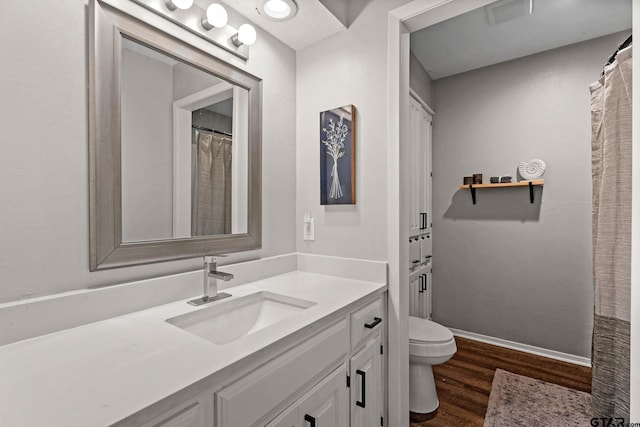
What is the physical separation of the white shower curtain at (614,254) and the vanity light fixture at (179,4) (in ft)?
6.03

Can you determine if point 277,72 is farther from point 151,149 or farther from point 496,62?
point 496,62

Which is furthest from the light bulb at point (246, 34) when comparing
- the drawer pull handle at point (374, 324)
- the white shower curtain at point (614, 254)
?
the white shower curtain at point (614, 254)

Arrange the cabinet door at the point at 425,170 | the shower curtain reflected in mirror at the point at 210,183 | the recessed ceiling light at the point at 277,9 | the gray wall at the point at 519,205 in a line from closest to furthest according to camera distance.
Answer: the shower curtain reflected in mirror at the point at 210,183
the recessed ceiling light at the point at 277,9
the gray wall at the point at 519,205
the cabinet door at the point at 425,170

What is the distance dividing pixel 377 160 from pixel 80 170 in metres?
1.25

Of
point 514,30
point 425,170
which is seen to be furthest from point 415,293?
point 514,30

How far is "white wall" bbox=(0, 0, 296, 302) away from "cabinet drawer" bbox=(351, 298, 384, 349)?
885 mm

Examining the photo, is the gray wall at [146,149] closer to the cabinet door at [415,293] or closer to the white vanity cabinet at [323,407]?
the white vanity cabinet at [323,407]

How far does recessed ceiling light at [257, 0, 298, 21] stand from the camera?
1.47 metres

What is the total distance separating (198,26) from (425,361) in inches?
82.9

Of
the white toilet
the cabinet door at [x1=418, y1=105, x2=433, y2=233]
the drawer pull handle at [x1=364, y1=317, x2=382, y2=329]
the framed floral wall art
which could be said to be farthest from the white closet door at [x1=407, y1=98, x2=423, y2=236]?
the drawer pull handle at [x1=364, y1=317, x2=382, y2=329]

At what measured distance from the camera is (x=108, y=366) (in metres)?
0.73

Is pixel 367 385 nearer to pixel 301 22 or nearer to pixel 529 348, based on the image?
pixel 301 22

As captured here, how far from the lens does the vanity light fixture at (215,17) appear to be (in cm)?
130

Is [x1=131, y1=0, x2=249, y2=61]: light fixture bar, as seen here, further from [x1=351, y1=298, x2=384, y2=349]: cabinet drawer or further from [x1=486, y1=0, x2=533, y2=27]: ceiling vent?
[x1=486, y1=0, x2=533, y2=27]: ceiling vent
